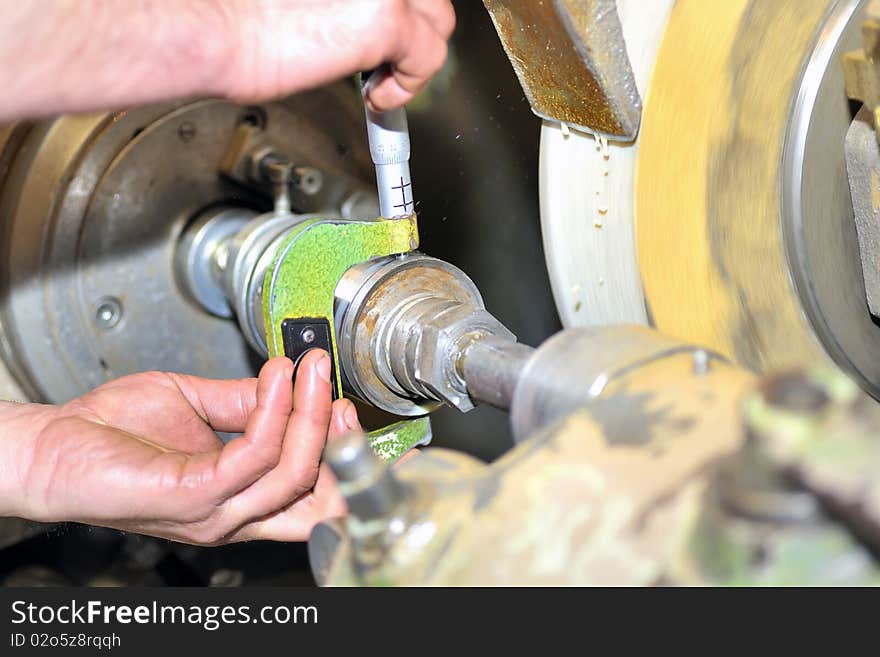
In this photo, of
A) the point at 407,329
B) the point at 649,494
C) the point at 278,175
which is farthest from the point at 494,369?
the point at 278,175

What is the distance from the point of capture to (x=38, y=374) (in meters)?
0.87

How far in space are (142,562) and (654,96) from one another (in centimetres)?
65

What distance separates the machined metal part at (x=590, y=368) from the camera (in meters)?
0.43

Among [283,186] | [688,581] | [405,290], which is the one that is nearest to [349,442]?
[688,581]

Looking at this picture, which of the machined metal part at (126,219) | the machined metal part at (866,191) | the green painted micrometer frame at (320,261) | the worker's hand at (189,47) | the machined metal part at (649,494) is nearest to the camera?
the machined metal part at (649,494)

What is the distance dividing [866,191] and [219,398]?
1.62 feet

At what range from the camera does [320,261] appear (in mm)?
714

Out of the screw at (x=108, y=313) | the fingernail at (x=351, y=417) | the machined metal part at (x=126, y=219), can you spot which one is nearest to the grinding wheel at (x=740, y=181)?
the fingernail at (x=351, y=417)

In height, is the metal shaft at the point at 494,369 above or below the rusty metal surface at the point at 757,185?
below

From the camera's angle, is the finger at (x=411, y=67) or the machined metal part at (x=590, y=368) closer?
the machined metal part at (x=590, y=368)

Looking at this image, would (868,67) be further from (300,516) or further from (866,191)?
(300,516)

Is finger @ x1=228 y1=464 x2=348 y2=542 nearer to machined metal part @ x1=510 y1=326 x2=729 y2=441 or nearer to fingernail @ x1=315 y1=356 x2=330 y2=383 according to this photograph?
fingernail @ x1=315 y1=356 x2=330 y2=383

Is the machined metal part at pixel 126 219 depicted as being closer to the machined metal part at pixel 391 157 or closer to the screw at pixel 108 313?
the screw at pixel 108 313

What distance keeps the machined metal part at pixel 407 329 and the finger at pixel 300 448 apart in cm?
3
